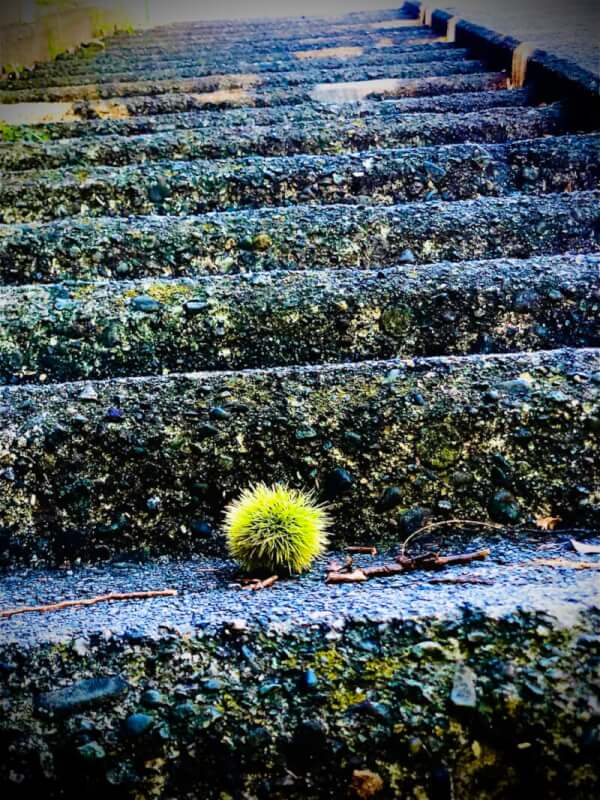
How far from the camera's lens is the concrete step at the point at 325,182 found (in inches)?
92.6

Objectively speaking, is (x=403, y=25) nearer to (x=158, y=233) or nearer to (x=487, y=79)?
Answer: (x=487, y=79)

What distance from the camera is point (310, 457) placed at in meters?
1.43

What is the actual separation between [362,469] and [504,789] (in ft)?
2.17

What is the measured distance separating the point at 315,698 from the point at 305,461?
1.83 ft

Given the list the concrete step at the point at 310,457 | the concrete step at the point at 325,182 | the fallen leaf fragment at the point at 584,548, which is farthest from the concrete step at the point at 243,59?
the fallen leaf fragment at the point at 584,548

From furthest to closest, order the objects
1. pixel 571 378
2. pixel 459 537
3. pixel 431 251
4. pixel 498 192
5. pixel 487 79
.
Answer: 1. pixel 487 79
2. pixel 498 192
3. pixel 431 251
4. pixel 571 378
5. pixel 459 537

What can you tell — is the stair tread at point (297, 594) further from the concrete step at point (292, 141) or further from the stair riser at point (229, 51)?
the stair riser at point (229, 51)

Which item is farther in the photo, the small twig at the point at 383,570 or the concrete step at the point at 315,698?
the small twig at the point at 383,570

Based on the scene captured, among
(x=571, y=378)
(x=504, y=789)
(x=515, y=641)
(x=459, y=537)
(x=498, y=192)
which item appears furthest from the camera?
(x=498, y=192)

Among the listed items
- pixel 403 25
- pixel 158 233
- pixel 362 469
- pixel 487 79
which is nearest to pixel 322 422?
pixel 362 469

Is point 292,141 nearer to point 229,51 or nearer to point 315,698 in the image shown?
point 315,698

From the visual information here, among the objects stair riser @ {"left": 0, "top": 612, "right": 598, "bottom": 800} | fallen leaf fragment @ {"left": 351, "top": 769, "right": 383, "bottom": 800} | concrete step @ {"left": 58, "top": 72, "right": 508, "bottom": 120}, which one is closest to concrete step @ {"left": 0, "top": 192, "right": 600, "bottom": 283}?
stair riser @ {"left": 0, "top": 612, "right": 598, "bottom": 800}

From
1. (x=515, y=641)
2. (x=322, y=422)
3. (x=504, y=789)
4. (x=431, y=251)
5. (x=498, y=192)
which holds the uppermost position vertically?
(x=498, y=192)

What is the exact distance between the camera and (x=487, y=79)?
3.79 m
